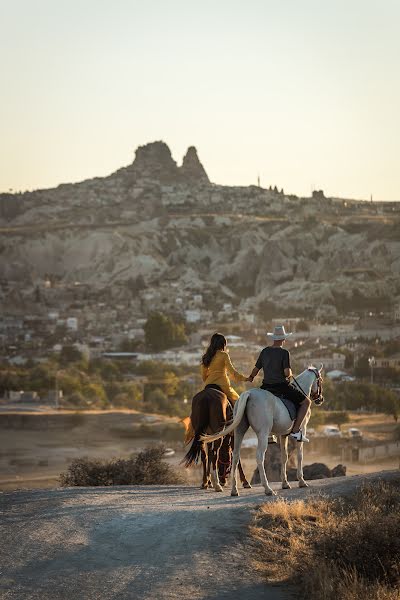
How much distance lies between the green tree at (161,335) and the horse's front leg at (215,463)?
243ft

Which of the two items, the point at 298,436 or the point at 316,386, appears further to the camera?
the point at 316,386

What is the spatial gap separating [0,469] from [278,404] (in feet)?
87.2

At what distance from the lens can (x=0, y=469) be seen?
127ft

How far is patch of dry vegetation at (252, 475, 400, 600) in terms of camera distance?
9805 mm

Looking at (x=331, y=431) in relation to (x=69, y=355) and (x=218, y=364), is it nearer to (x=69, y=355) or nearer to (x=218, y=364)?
(x=69, y=355)

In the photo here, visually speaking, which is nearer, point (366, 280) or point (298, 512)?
point (298, 512)

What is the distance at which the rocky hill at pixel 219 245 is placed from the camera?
397ft

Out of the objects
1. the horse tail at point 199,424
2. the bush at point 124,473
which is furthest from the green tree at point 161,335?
the horse tail at point 199,424

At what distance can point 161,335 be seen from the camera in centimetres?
8981

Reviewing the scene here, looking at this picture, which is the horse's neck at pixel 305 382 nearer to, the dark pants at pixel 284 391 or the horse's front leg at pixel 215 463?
the dark pants at pixel 284 391

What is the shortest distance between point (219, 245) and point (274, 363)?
129 meters

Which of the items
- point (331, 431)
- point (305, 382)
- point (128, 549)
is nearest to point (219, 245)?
point (331, 431)

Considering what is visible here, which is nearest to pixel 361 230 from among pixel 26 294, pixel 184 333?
pixel 26 294

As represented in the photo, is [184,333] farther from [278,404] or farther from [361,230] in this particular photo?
[278,404]
